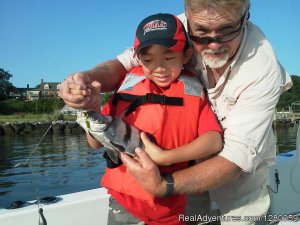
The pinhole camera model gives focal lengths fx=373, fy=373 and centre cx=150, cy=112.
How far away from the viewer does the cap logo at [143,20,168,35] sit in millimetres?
2804

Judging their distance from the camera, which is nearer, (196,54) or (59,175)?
(196,54)

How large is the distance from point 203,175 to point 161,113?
1.78ft

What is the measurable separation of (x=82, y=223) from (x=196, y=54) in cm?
220

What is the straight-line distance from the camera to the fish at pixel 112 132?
242 cm

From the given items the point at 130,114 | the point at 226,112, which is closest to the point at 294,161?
the point at 226,112

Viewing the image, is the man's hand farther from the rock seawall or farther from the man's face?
the rock seawall

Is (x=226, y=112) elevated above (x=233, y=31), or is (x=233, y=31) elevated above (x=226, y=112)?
(x=233, y=31)

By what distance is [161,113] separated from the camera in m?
2.77

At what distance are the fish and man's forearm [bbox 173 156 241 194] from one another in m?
0.37

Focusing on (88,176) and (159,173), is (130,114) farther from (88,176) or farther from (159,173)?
(88,176)

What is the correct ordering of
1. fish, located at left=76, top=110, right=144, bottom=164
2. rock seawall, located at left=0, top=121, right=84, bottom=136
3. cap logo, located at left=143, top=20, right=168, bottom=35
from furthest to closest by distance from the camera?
rock seawall, located at left=0, top=121, right=84, bottom=136 < cap logo, located at left=143, top=20, right=168, bottom=35 < fish, located at left=76, top=110, right=144, bottom=164

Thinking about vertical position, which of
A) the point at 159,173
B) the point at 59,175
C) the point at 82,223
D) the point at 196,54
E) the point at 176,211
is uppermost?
the point at 196,54

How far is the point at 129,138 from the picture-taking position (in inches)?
104

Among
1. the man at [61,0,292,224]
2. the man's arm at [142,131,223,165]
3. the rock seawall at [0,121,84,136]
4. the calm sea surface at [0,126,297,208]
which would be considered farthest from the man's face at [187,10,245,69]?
the rock seawall at [0,121,84,136]
